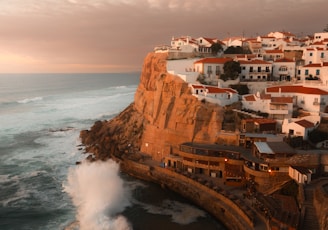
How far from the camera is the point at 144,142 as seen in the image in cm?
3600

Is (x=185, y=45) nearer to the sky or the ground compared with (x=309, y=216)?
nearer to the sky

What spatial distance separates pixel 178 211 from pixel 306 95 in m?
16.9

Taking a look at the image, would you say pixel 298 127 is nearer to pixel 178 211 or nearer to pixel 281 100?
pixel 281 100

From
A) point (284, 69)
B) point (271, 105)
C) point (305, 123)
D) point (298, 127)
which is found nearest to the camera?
point (298, 127)

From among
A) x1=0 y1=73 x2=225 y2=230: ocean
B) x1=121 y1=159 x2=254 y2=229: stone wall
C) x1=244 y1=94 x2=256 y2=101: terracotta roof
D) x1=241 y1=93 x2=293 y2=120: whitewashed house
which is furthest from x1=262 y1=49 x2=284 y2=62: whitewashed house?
x1=0 y1=73 x2=225 y2=230: ocean

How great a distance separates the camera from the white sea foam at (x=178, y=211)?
75.4 feet

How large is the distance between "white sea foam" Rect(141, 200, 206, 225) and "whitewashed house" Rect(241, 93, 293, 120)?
40.9 ft

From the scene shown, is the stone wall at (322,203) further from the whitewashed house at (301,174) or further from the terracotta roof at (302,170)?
the terracotta roof at (302,170)

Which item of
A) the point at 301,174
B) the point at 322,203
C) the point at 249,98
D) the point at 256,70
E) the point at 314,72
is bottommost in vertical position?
the point at 322,203

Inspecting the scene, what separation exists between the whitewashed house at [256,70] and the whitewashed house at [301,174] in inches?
746

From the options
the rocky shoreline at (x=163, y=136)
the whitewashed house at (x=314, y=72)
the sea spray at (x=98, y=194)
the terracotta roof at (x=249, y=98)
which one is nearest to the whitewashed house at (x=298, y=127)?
the terracotta roof at (x=249, y=98)

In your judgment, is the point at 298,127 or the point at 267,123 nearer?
the point at 298,127

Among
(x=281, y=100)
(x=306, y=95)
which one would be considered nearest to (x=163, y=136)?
(x=281, y=100)

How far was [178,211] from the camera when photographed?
24234mm
